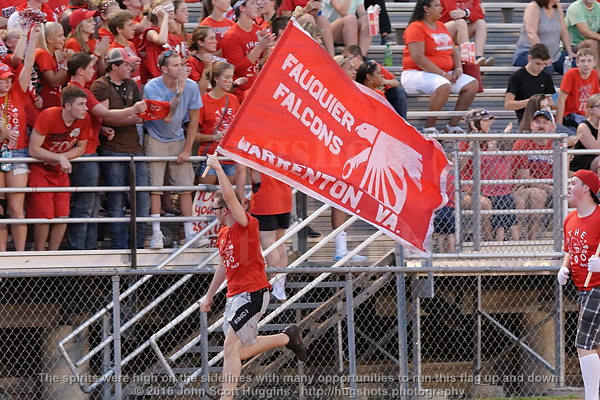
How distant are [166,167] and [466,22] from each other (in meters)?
5.61

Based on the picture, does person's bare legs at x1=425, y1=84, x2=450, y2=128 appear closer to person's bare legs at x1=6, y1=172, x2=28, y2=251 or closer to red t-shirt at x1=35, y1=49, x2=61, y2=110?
red t-shirt at x1=35, y1=49, x2=61, y2=110

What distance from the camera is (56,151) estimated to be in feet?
26.7

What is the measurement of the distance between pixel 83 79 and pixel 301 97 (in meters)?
2.97

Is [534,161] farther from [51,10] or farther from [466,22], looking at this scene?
[51,10]

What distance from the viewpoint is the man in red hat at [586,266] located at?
284 inches

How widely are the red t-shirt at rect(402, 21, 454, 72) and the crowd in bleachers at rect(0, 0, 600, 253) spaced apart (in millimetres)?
82

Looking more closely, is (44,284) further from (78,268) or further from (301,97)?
(301,97)

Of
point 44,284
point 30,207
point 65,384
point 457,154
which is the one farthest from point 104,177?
point 457,154

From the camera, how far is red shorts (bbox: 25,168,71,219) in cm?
806

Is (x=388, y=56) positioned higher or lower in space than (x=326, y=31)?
lower

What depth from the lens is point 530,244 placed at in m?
8.32

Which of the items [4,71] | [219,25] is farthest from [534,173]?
[4,71]

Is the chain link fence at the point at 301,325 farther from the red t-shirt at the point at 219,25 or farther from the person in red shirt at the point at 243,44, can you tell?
the red t-shirt at the point at 219,25

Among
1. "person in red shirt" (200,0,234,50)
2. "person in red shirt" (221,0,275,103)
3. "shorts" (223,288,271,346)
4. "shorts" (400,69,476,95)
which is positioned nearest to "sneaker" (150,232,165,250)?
"shorts" (223,288,271,346)
